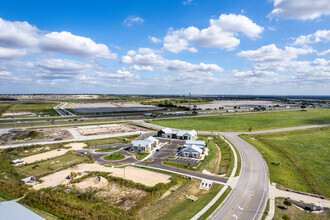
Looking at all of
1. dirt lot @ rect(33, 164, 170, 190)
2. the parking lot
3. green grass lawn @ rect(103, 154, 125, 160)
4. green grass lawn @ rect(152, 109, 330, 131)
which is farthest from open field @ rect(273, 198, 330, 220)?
green grass lawn @ rect(152, 109, 330, 131)

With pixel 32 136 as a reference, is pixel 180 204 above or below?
below

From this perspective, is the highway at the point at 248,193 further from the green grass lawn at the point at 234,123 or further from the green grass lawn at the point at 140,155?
the green grass lawn at the point at 234,123

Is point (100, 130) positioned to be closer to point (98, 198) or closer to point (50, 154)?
point (50, 154)

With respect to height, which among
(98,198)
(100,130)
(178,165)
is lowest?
(98,198)

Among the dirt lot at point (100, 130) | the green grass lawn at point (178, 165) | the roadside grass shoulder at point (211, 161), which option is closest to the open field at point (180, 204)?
the green grass lawn at point (178, 165)

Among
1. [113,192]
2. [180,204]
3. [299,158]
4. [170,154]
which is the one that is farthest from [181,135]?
[180,204]

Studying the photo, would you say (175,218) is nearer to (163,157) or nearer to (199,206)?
(199,206)

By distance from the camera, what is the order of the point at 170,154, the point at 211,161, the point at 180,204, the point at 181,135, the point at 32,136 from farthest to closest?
the point at 32,136 → the point at 181,135 → the point at 170,154 → the point at 211,161 → the point at 180,204
